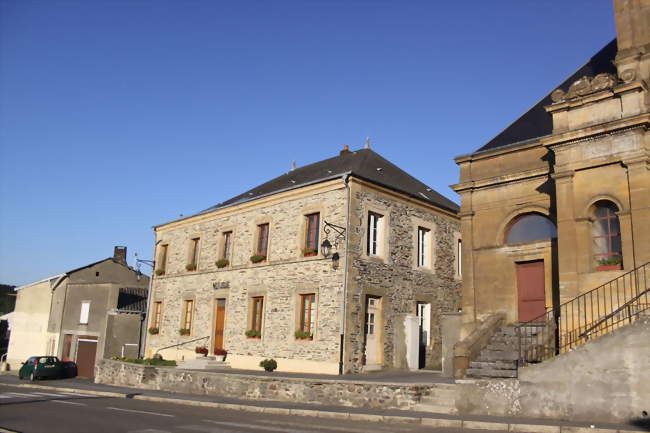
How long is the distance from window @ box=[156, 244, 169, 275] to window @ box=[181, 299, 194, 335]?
2.83m

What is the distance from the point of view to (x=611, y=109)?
11742 millimetres

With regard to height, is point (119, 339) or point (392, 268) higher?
point (392, 268)

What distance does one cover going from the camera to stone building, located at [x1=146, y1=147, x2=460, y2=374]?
1756cm

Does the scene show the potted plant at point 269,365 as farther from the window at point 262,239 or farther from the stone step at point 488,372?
the stone step at point 488,372

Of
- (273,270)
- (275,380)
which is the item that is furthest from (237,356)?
(275,380)

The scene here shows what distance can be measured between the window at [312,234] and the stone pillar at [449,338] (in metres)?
5.90

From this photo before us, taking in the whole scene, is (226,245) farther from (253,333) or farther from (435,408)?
(435,408)

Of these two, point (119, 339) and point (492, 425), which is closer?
point (492, 425)

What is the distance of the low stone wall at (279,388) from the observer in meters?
11.1

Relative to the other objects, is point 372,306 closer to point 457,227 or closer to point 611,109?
point 457,227

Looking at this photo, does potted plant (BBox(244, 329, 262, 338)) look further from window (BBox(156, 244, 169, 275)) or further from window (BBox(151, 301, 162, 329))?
window (BBox(156, 244, 169, 275))

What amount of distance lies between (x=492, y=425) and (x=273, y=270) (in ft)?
39.9

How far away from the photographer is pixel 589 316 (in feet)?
37.1

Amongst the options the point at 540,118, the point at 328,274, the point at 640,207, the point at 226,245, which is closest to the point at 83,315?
the point at 226,245
